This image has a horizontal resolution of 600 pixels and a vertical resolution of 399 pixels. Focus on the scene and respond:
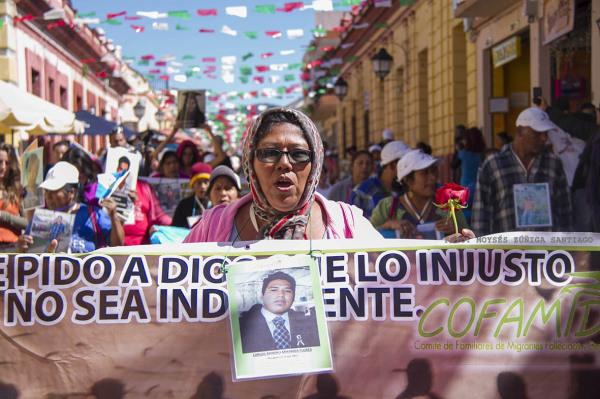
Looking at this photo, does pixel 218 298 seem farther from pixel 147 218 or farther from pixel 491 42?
pixel 491 42

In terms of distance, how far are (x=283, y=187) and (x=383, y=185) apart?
4275mm

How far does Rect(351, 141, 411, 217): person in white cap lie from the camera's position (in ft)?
22.2

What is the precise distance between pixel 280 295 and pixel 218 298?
0.20 metres

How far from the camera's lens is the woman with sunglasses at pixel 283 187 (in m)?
2.77

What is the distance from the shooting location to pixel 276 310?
2.38 m

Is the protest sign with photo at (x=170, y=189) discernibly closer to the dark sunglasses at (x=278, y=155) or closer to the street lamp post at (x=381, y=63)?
the dark sunglasses at (x=278, y=155)

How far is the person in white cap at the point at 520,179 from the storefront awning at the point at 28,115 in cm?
688

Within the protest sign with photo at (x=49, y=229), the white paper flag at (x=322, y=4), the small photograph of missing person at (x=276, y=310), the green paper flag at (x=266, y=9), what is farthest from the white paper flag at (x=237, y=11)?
the small photograph of missing person at (x=276, y=310)

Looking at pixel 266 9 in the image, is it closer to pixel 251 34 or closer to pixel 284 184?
pixel 251 34

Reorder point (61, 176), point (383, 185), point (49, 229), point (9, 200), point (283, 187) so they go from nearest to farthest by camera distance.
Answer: point (283, 187), point (49, 229), point (61, 176), point (9, 200), point (383, 185)

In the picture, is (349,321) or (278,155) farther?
(278,155)

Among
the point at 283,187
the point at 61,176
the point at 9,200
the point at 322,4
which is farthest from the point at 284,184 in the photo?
the point at 322,4

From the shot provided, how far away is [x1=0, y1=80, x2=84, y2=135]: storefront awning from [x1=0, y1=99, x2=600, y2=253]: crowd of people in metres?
2.54

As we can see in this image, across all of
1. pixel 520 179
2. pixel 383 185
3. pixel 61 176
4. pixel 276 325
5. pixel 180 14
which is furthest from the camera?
pixel 180 14
